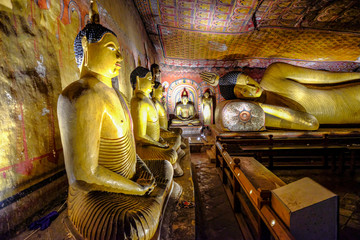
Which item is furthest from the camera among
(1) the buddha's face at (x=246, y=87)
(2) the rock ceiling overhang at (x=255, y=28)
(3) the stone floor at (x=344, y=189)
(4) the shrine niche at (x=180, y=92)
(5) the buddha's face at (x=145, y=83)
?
(4) the shrine niche at (x=180, y=92)

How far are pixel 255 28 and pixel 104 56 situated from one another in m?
4.51

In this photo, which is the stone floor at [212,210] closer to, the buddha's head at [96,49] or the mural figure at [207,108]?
the buddha's head at [96,49]

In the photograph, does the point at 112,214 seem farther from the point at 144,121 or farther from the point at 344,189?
the point at 344,189

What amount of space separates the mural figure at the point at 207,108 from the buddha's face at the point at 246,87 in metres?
3.92

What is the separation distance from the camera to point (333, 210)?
0.79 m

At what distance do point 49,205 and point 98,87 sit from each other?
1.03 meters

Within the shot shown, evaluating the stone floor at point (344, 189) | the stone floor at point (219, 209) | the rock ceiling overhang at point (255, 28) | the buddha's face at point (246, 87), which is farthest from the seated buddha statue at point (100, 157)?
the buddha's face at point (246, 87)

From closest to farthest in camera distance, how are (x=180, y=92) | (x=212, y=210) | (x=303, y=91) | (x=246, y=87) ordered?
1. (x=212, y=210)
2. (x=246, y=87)
3. (x=303, y=91)
4. (x=180, y=92)

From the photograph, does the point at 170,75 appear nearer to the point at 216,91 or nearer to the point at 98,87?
the point at 216,91

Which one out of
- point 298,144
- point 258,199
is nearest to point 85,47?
point 258,199

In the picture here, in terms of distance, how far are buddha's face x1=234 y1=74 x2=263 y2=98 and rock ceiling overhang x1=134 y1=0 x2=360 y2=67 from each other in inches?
60.3

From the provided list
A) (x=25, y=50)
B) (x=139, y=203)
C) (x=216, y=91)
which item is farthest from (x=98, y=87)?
(x=216, y=91)

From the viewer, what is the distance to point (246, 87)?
139 inches

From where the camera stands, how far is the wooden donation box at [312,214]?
0.78 meters
